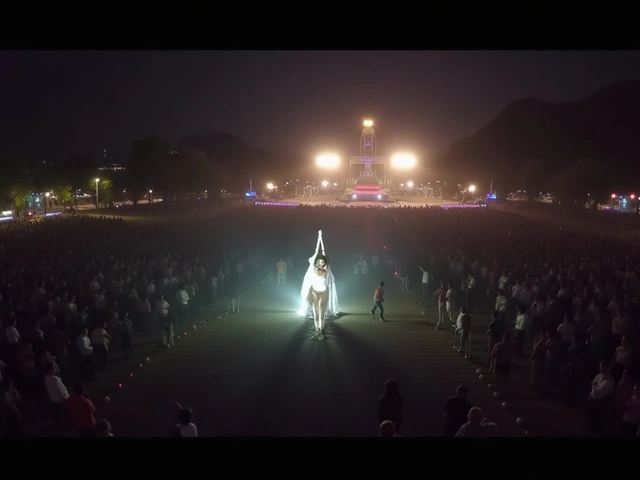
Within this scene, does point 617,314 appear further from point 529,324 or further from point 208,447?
point 208,447

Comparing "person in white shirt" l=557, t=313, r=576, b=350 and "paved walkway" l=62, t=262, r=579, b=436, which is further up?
"person in white shirt" l=557, t=313, r=576, b=350

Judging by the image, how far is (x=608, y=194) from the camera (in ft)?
157

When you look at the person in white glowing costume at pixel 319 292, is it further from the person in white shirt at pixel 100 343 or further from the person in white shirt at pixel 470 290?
the person in white shirt at pixel 100 343

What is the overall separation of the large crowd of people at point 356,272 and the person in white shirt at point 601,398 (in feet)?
0.05

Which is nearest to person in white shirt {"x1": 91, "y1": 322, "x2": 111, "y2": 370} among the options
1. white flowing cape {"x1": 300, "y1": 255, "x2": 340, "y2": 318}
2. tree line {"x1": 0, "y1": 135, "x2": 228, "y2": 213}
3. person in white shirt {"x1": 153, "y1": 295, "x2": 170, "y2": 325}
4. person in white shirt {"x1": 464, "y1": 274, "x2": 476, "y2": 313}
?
person in white shirt {"x1": 153, "y1": 295, "x2": 170, "y2": 325}

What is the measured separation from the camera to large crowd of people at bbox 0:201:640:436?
793 centimetres

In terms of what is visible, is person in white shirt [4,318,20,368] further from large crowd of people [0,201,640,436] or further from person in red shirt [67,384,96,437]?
person in red shirt [67,384,96,437]

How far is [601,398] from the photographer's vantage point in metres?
7.68

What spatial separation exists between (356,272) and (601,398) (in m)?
12.9

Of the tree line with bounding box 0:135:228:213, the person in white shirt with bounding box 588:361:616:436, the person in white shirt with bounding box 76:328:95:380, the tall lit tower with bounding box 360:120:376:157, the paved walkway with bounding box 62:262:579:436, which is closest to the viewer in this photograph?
the person in white shirt with bounding box 588:361:616:436

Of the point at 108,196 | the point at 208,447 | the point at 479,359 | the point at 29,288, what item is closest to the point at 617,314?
the point at 479,359

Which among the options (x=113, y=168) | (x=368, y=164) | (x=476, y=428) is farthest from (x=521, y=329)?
(x=368, y=164)

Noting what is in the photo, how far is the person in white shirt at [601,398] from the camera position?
761 centimetres

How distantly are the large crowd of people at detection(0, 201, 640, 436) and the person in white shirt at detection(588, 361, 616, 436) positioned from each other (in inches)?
0.6
